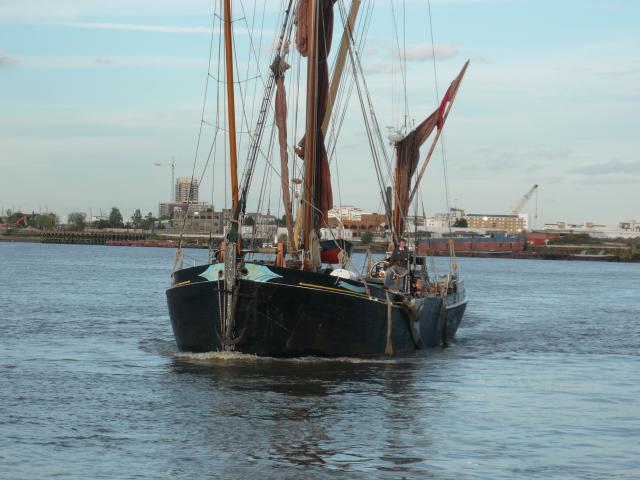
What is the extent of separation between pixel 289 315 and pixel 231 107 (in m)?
5.97

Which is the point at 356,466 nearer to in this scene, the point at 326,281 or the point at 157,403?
the point at 157,403

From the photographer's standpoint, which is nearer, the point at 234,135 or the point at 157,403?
the point at 157,403

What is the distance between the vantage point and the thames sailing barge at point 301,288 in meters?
30.4

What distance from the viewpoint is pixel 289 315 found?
30.6 m

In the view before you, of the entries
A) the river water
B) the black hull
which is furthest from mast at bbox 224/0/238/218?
the river water

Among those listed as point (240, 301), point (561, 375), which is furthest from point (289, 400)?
point (561, 375)

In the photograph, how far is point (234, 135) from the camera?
3117cm

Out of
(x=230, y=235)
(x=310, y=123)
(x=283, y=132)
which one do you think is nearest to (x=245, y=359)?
(x=230, y=235)

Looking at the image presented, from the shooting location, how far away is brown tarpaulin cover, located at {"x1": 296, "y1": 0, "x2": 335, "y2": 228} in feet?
111

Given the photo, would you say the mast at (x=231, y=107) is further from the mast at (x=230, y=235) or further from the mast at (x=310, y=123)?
the mast at (x=310, y=123)

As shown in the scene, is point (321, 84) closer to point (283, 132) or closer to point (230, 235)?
point (283, 132)

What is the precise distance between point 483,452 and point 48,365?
1560 centimetres

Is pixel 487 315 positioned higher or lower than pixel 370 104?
lower

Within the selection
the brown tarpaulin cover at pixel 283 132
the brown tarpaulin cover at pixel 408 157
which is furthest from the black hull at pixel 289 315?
the brown tarpaulin cover at pixel 408 157
